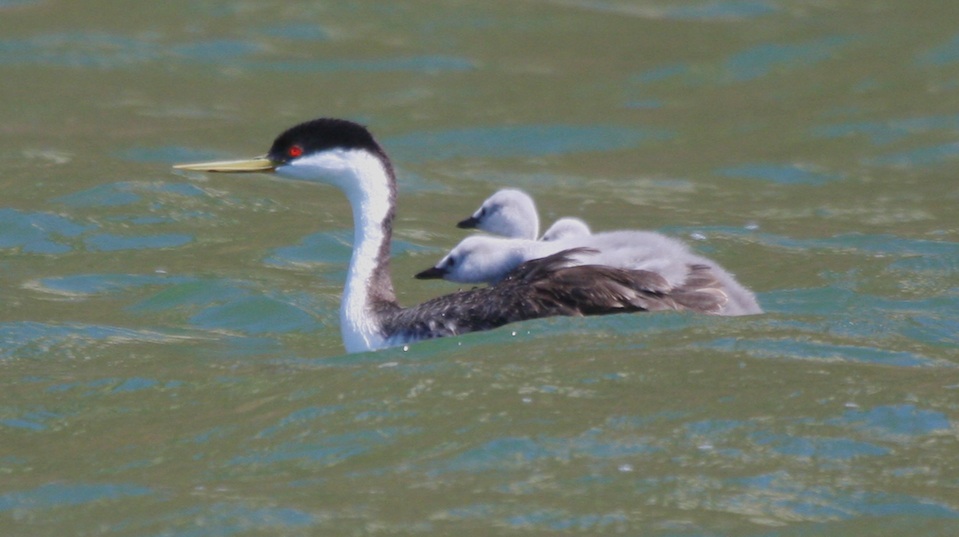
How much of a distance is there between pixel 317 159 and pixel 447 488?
9.27ft

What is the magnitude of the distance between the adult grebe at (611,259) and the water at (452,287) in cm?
23

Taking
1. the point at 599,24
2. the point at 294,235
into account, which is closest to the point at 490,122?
the point at 599,24

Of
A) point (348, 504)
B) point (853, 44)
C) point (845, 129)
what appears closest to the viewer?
point (348, 504)

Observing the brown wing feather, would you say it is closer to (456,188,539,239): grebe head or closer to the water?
the water

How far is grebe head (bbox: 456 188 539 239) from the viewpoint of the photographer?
962cm

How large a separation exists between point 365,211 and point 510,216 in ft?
4.66

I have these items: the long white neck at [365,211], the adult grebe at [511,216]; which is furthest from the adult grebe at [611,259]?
the adult grebe at [511,216]

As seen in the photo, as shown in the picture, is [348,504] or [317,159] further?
[317,159]

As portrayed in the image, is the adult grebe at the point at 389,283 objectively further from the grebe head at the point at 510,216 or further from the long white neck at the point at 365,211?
the grebe head at the point at 510,216

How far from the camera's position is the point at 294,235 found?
36.5 feet

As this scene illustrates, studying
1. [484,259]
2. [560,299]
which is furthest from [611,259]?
[484,259]

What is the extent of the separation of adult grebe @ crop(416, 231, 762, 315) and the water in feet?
0.77

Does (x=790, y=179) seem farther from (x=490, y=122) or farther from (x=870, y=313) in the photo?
(x=870, y=313)

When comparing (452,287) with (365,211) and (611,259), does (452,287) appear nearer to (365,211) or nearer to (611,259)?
(365,211)
